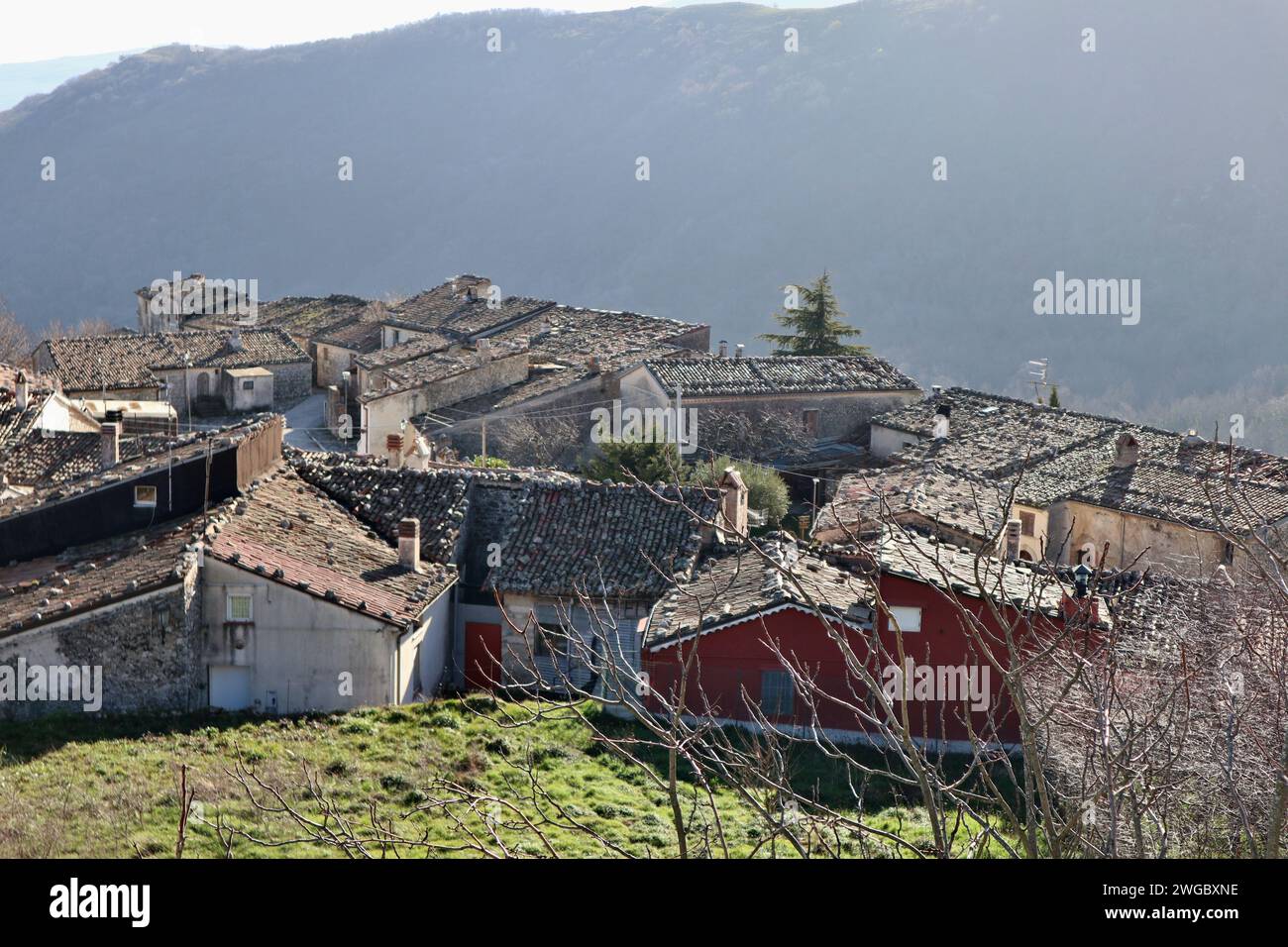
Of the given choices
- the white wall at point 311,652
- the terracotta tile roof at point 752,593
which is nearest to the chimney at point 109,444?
the white wall at point 311,652

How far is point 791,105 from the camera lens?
134m

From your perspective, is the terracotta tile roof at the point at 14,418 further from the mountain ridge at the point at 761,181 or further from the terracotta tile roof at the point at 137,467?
the mountain ridge at the point at 761,181

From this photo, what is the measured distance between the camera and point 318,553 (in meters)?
18.7

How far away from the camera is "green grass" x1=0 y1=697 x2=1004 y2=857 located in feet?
38.9

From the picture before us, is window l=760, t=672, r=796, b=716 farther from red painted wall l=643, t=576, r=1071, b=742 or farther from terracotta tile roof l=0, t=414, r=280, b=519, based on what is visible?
terracotta tile roof l=0, t=414, r=280, b=519

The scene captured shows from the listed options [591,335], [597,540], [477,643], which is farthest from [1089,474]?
[591,335]

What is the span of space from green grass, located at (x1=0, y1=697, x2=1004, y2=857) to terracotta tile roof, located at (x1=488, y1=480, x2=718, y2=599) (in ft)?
7.55

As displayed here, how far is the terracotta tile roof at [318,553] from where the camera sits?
56.0 feet

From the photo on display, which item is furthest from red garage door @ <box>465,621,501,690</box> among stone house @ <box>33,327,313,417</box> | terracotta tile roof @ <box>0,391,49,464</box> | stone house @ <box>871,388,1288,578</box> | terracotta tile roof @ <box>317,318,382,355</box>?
terracotta tile roof @ <box>317,318,382,355</box>

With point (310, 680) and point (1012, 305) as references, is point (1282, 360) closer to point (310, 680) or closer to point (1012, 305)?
point (1012, 305)

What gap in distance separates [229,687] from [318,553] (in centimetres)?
245

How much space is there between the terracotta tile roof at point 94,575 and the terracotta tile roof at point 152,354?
22.0m

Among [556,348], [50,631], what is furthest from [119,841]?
[556,348]
